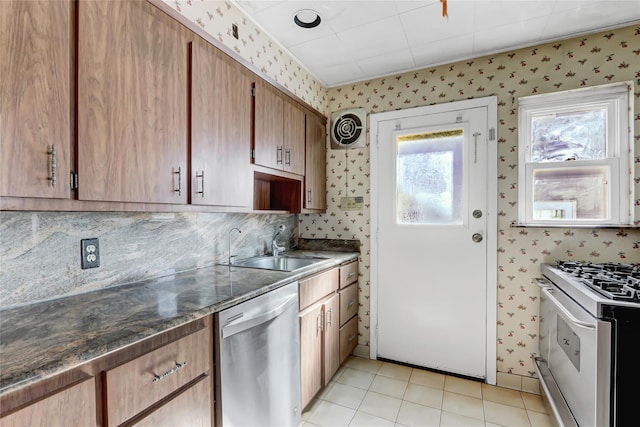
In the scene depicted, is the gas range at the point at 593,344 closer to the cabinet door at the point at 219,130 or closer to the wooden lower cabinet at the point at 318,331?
the wooden lower cabinet at the point at 318,331

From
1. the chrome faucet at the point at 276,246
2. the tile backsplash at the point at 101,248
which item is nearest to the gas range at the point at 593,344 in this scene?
the chrome faucet at the point at 276,246

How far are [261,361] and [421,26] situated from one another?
7.13ft

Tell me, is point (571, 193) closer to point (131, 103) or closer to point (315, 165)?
point (315, 165)

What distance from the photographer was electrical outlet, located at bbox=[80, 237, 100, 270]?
1.30 m

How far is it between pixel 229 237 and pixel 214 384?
108cm

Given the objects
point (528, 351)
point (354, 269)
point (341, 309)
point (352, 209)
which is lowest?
point (528, 351)

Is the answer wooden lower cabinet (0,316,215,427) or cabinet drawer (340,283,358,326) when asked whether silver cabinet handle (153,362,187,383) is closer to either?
wooden lower cabinet (0,316,215,427)

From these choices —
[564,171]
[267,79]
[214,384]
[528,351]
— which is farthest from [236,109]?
[528,351]

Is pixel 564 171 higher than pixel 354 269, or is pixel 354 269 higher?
pixel 564 171

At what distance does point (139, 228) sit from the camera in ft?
5.01

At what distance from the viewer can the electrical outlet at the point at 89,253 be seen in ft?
4.25

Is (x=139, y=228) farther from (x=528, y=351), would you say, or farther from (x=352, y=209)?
(x=528, y=351)

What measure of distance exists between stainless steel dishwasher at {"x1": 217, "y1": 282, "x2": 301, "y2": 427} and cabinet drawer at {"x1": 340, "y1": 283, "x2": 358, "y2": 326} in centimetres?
71

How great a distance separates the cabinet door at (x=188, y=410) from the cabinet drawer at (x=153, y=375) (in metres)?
0.03
